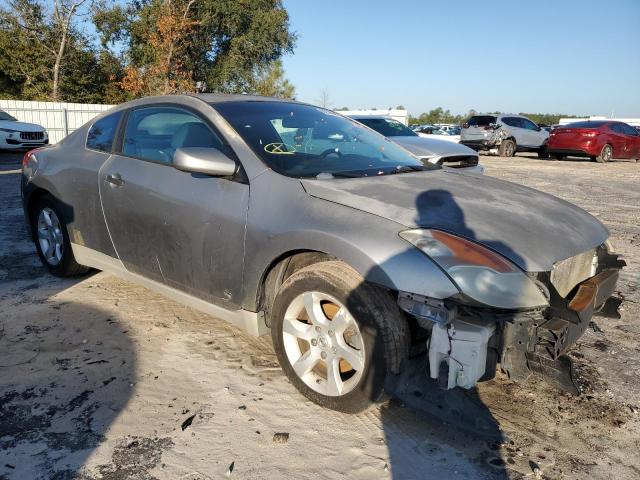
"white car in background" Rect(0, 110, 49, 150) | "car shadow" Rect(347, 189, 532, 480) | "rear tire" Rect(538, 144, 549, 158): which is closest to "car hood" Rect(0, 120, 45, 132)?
"white car in background" Rect(0, 110, 49, 150)

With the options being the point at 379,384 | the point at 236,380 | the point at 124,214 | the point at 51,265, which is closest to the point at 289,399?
the point at 236,380

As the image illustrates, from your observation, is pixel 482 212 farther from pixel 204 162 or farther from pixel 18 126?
pixel 18 126

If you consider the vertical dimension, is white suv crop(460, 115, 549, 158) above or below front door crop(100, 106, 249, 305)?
above

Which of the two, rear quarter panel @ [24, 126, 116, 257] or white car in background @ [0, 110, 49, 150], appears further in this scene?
white car in background @ [0, 110, 49, 150]

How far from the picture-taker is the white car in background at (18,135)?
15531mm

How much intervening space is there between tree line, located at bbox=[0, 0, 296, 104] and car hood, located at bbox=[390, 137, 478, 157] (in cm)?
2113

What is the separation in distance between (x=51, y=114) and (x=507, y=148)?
18044mm

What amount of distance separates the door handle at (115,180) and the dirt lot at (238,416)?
0.96 m

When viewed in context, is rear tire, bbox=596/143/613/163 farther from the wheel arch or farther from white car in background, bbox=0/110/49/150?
the wheel arch

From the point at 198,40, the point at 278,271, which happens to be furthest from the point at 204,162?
the point at 198,40

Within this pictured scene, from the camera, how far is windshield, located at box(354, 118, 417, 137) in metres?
9.63

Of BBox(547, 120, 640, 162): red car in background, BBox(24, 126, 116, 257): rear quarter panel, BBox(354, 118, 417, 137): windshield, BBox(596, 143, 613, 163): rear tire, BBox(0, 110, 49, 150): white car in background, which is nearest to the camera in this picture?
BBox(24, 126, 116, 257): rear quarter panel

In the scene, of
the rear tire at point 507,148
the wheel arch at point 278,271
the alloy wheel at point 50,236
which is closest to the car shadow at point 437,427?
the wheel arch at point 278,271

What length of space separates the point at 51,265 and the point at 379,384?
338 centimetres
